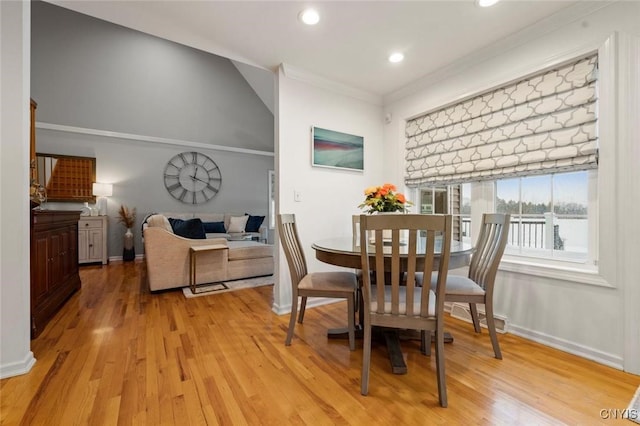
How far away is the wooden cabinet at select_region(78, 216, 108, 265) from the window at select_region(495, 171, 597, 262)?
6.02 meters

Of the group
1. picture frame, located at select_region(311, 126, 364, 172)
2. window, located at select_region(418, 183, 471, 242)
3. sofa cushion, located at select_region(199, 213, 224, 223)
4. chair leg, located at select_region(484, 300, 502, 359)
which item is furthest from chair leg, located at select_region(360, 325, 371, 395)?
sofa cushion, located at select_region(199, 213, 224, 223)

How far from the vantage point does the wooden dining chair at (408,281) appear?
132cm

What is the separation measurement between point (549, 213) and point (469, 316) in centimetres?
106

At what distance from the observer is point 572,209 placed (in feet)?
6.56

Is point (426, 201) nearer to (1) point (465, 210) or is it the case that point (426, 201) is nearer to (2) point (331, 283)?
(1) point (465, 210)

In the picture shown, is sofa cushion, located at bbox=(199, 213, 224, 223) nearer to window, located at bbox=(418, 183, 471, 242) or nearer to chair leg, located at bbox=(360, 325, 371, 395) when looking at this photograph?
window, located at bbox=(418, 183, 471, 242)

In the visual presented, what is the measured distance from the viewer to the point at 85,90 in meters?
5.16

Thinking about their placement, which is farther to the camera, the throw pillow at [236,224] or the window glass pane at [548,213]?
the throw pillow at [236,224]

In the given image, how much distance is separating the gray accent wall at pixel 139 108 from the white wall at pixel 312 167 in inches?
126

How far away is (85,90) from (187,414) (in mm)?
6332

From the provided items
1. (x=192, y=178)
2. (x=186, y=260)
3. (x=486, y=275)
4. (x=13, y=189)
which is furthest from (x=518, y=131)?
(x=192, y=178)

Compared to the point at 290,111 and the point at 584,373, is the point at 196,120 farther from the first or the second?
the point at 584,373

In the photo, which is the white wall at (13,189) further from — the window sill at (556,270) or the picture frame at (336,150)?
the window sill at (556,270)

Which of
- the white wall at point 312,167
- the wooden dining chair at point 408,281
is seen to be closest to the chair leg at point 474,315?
the wooden dining chair at point 408,281
